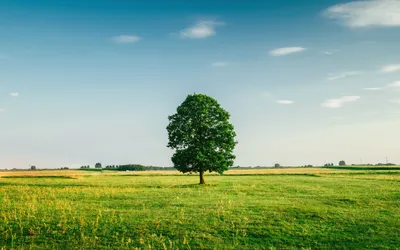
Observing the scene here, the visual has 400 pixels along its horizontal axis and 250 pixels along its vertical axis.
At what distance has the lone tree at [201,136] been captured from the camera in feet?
188

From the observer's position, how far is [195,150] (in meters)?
56.5

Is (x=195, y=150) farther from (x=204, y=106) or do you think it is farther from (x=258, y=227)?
(x=258, y=227)

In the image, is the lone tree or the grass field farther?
the lone tree

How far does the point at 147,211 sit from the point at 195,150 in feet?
93.5

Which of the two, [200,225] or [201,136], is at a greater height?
[201,136]

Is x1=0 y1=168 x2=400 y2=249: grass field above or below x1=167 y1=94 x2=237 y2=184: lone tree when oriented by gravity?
below

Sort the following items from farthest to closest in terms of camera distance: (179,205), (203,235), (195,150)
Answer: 1. (195,150)
2. (179,205)
3. (203,235)

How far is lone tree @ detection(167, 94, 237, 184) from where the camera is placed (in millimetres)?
57156

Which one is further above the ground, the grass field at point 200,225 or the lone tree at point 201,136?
the lone tree at point 201,136

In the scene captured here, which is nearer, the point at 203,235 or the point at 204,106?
the point at 203,235

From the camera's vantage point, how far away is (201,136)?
58625 millimetres

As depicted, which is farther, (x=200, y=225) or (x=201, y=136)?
(x=201, y=136)

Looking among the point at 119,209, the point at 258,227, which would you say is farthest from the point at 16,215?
the point at 258,227

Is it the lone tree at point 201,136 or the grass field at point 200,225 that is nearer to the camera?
the grass field at point 200,225
